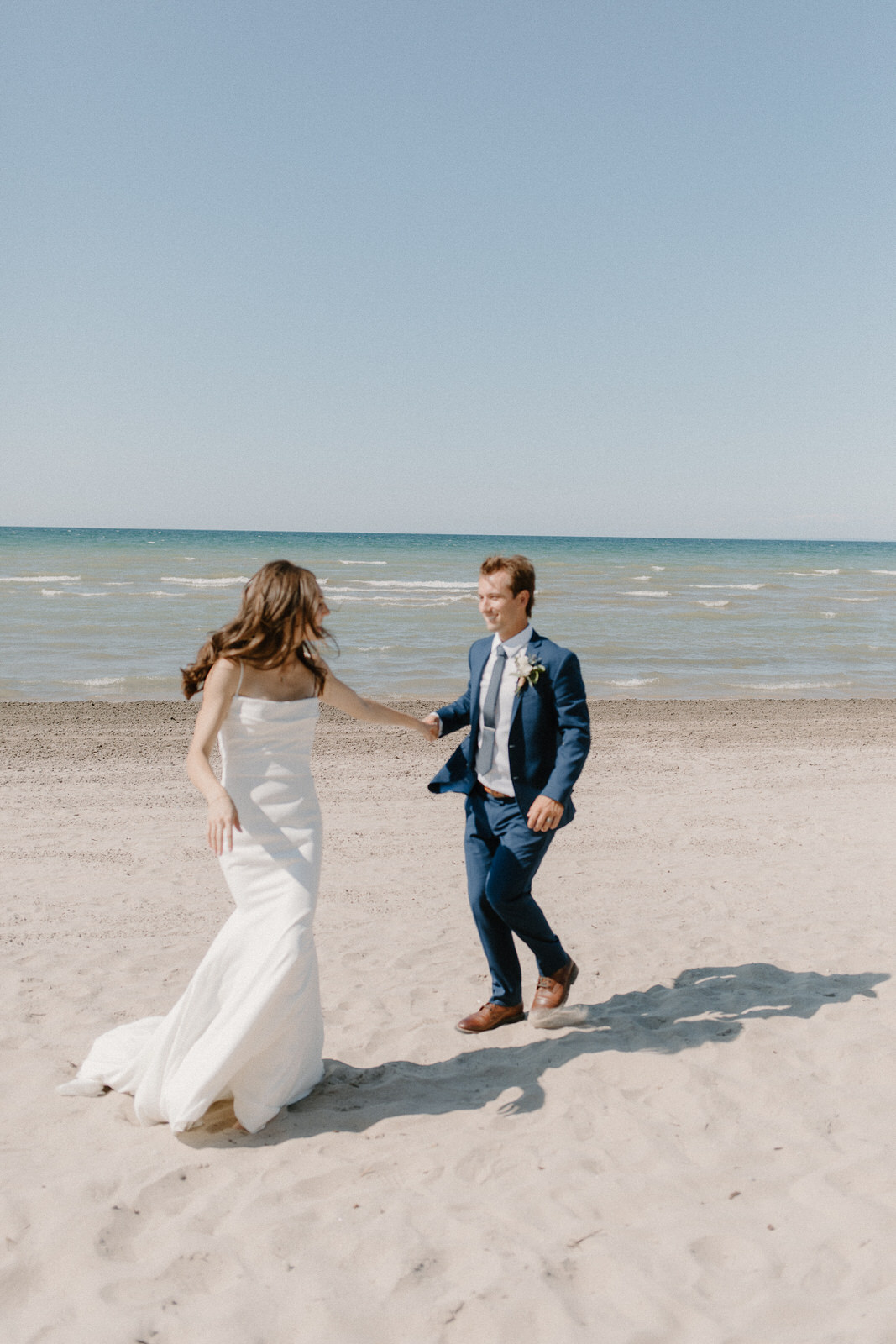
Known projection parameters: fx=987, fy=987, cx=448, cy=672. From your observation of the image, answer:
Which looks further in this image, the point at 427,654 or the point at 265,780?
the point at 427,654

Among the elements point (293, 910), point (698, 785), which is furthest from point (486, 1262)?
point (698, 785)

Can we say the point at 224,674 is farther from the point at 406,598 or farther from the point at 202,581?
the point at 202,581

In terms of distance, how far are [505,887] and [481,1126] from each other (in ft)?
3.17

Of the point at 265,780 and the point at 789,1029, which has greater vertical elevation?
the point at 265,780

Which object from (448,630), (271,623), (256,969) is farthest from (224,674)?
(448,630)

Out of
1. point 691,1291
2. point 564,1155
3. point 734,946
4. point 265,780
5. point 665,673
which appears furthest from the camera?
point 665,673

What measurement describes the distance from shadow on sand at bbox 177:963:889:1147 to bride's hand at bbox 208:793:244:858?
3.45 ft

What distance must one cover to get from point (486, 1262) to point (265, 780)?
1.71 meters

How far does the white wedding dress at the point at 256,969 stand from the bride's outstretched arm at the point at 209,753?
0.07 m

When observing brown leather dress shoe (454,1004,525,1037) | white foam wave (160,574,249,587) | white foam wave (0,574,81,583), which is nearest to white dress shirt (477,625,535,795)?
brown leather dress shoe (454,1004,525,1037)

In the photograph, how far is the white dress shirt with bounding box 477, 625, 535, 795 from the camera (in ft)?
14.0

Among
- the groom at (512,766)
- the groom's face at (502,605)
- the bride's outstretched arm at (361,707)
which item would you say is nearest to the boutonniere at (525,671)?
the groom at (512,766)

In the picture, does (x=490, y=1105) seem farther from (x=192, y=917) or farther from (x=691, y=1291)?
(x=192, y=917)

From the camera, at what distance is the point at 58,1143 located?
3.49 m
